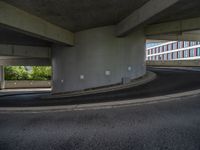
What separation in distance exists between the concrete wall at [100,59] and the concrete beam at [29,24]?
1654 mm

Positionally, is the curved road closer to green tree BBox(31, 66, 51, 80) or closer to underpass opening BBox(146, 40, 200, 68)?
green tree BBox(31, 66, 51, 80)

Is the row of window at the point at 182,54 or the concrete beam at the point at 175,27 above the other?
the row of window at the point at 182,54

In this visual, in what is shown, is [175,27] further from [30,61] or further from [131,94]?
[30,61]

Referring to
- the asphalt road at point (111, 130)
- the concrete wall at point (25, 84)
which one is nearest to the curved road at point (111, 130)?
the asphalt road at point (111, 130)

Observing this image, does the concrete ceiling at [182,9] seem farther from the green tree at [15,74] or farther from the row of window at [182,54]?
the row of window at [182,54]

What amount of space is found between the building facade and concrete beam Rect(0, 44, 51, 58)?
56.9 m

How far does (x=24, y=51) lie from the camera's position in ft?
48.9

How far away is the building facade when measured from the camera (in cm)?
5166

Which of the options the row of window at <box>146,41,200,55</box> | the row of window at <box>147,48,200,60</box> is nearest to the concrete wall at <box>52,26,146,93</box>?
the row of window at <box>146,41,200,55</box>

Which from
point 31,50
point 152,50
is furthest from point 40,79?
point 152,50

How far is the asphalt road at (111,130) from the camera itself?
2.48 metres

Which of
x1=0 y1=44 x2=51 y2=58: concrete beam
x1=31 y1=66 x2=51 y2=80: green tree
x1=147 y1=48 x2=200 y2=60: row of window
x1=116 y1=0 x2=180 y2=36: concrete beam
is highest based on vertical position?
x1=147 y1=48 x2=200 y2=60: row of window

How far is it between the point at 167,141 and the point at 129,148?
2.69ft

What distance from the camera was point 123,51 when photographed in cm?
1113
